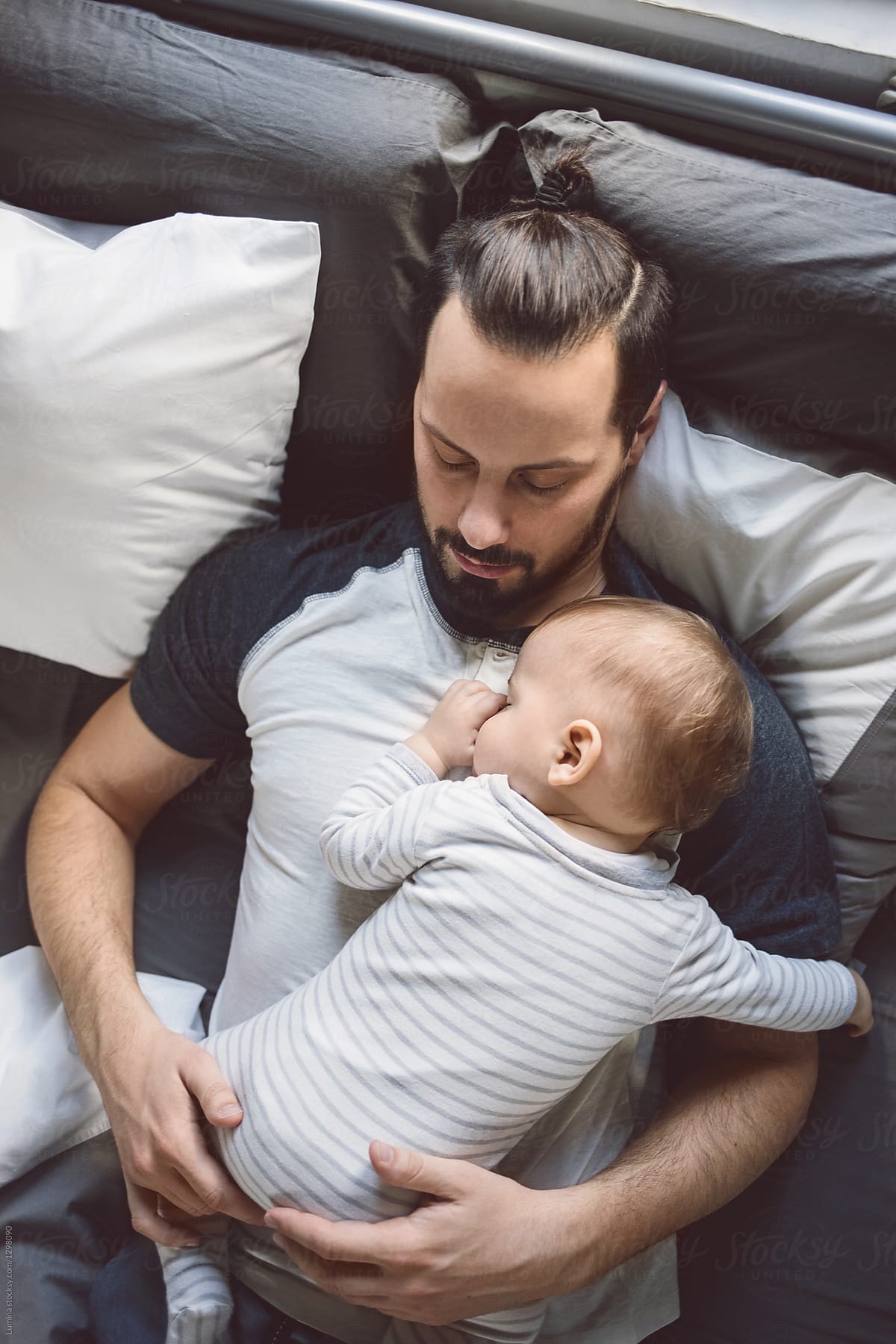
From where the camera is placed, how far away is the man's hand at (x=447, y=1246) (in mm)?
1094

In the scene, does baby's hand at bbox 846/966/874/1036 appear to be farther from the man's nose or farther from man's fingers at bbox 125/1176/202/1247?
man's fingers at bbox 125/1176/202/1247

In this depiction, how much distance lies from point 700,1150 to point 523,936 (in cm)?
41

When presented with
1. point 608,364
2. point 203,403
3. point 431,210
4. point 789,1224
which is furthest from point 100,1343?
point 431,210

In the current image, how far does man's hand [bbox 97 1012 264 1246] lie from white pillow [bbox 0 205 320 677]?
605mm

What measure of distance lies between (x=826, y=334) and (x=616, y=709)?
557 mm

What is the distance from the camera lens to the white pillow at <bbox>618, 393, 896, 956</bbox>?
1.32 m

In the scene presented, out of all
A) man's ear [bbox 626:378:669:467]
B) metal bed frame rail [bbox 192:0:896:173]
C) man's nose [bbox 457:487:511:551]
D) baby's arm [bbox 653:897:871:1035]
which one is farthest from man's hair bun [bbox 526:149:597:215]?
baby's arm [bbox 653:897:871:1035]

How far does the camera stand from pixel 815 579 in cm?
133

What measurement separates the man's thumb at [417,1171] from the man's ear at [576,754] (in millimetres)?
411

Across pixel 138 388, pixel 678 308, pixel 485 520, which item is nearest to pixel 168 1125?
pixel 485 520

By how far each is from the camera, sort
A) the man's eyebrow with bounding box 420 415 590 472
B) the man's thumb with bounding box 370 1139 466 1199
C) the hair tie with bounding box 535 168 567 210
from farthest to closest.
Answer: the hair tie with bounding box 535 168 567 210 < the man's eyebrow with bounding box 420 415 590 472 < the man's thumb with bounding box 370 1139 466 1199

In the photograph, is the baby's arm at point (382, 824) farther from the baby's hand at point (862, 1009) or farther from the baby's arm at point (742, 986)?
the baby's hand at point (862, 1009)

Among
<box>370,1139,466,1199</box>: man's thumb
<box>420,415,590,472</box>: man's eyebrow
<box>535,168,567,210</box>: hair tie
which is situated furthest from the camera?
<box>535,168,567,210</box>: hair tie

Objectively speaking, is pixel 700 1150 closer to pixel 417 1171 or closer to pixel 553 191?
pixel 417 1171
